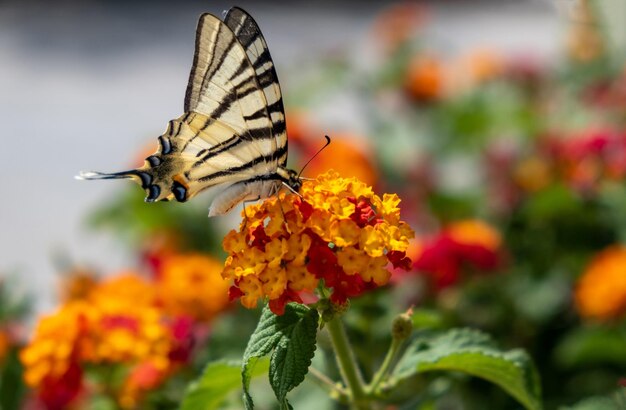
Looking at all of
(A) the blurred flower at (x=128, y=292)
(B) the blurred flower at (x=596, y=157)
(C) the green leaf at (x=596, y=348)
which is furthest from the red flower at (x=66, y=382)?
(B) the blurred flower at (x=596, y=157)

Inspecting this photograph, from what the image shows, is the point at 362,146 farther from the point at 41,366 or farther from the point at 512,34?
the point at 512,34

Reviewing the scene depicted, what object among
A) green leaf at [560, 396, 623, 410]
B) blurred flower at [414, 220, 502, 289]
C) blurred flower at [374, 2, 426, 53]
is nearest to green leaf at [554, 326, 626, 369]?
blurred flower at [414, 220, 502, 289]

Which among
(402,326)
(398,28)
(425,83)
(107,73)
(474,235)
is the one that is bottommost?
(402,326)

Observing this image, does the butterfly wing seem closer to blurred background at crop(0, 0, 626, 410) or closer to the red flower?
blurred background at crop(0, 0, 626, 410)

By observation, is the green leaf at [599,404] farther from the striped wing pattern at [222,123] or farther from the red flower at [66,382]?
the red flower at [66,382]

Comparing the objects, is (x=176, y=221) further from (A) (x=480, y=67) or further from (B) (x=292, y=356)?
(B) (x=292, y=356)

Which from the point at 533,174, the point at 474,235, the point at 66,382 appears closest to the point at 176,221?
the point at 474,235

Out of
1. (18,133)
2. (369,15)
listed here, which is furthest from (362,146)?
(369,15)
